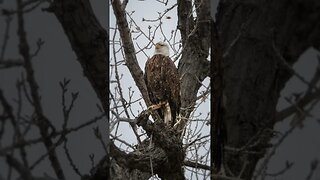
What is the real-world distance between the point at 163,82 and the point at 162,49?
0.24 m

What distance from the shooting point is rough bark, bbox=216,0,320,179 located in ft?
2.35

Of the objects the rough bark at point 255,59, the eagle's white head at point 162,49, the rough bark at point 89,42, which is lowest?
the rough bark at point 255,59

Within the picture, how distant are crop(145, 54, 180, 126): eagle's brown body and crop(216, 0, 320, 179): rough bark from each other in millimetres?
426

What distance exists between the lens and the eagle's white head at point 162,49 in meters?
1.05

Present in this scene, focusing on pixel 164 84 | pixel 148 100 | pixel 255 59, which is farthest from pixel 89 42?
pixel 164 84

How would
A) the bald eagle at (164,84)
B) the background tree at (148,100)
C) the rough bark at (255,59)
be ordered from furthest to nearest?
the bald eagle at (164,84) → the background tree at (148,100) → the rough bark at (255,59)

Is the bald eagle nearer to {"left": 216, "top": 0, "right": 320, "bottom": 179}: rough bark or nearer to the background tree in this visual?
the background tree

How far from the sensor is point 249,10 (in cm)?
73

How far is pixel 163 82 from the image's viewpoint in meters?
1.35

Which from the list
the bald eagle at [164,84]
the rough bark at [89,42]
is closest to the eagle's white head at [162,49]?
the bald eagle at [164,84]

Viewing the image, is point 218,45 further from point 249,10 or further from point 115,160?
point 115,160

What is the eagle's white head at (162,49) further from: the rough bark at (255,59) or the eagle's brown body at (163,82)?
the rough bark at (255,59)

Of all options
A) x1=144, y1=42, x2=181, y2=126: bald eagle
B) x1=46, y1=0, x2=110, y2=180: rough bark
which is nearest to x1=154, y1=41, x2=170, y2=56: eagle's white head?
x1=144, y1=42, x2=181, y2=126: bald eagle

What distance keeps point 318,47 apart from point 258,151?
17 centimetres
